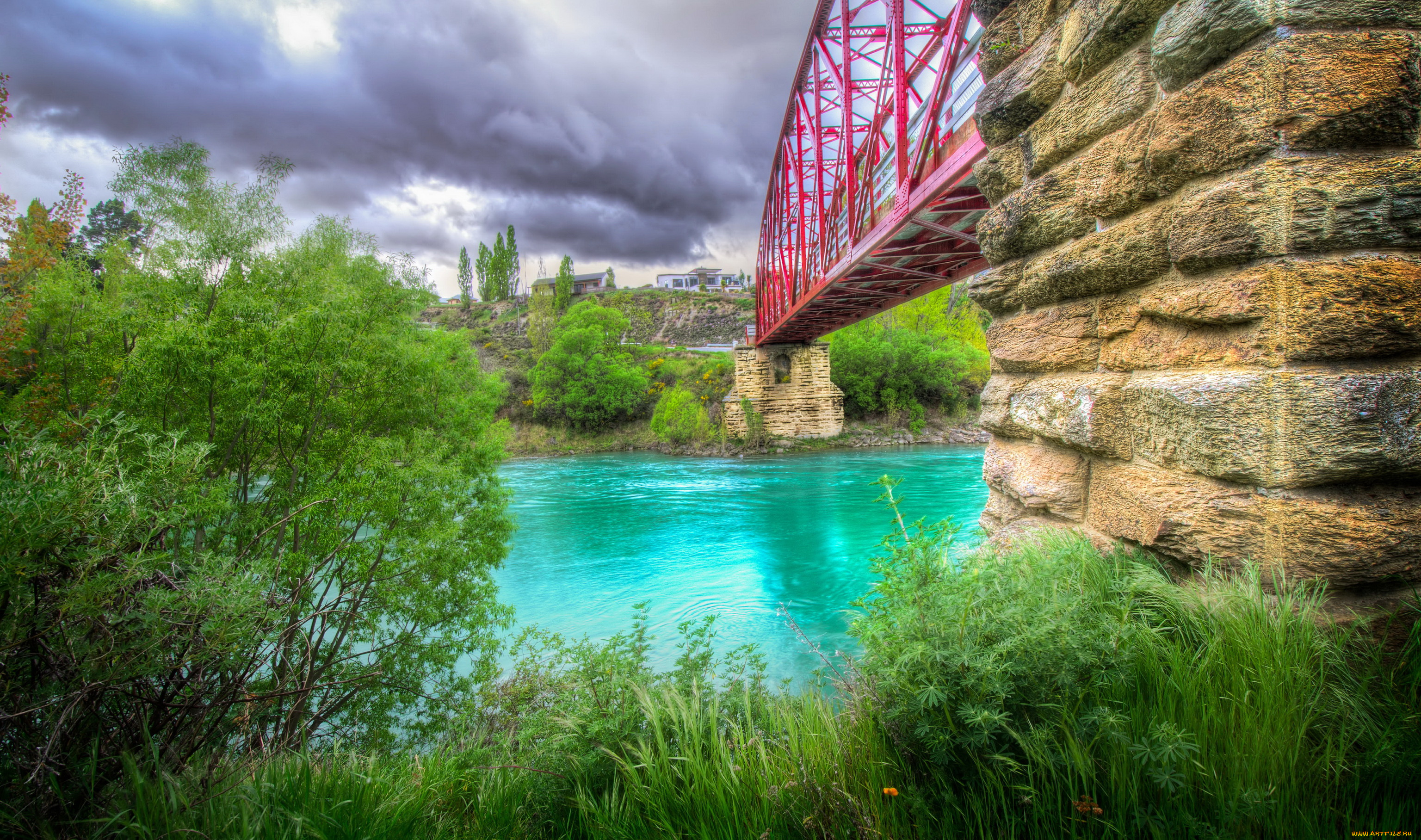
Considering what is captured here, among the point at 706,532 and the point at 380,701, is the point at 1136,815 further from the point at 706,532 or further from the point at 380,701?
the point at 706,532

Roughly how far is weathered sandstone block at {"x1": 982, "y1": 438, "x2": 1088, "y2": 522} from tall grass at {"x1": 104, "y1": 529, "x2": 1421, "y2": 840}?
0.41 m

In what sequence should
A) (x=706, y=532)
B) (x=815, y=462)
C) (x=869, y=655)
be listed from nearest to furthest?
1. (x=869, y=655)
2. (x=706, y=532)
3. (x=815, y=462)

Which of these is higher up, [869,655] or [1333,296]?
[1333,296]

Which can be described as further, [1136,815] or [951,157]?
[951,157]

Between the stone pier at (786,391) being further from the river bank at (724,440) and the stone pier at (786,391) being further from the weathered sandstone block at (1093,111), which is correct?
the weathered sandstone block at (1093,111)

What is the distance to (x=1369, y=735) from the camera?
1.49 meters

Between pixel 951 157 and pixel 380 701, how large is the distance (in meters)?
9.91

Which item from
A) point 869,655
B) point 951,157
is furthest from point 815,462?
point 869,655

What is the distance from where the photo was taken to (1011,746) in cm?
168

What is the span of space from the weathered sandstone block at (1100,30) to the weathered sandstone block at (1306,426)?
135cm

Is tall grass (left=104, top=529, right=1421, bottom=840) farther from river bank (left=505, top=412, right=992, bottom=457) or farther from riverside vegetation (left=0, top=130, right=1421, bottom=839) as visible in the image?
river bank (left=505, top=412, right=992, bottom=457)

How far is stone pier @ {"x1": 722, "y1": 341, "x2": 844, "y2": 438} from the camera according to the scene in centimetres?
3102

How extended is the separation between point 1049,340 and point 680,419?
30736 millimetres

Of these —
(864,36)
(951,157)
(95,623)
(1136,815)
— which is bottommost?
(1136,815)
